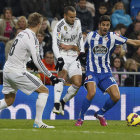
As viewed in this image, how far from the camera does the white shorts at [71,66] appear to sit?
41.1 feet

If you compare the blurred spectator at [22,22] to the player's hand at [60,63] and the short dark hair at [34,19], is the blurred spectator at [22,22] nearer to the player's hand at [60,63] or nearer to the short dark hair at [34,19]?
the player's hand at [60,63]

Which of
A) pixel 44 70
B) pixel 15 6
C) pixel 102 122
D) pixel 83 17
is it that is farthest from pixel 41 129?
pixel 15 6

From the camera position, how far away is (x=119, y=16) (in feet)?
58.0

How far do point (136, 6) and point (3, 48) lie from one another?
16.7ft

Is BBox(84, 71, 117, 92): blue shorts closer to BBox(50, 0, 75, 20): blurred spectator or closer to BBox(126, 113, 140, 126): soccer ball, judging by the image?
BBox(126, 113, 140, 126): soccer ball

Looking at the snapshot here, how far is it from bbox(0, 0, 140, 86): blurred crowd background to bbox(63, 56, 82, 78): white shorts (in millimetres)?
1733

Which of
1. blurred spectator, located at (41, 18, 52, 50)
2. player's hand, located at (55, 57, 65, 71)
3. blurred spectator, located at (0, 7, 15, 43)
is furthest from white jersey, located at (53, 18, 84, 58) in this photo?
blurred spectator, located at (0, 7, 15, 43)

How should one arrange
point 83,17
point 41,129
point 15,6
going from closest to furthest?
1. point 41,129
2. point 83,17
3. point 15,6

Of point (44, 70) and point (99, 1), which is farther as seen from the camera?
point (99, 1)

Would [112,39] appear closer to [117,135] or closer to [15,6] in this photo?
[117,135]

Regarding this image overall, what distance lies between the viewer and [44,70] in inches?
401

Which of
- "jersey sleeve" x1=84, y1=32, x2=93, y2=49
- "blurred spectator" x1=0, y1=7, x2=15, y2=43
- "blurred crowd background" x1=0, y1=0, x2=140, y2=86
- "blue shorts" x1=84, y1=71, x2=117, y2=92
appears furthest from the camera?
"blurred spectator" x1=0, y1=7, x2=15, y2=43

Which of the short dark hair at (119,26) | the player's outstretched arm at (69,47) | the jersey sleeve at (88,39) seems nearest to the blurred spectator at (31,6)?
the short dark hair at (119,26)

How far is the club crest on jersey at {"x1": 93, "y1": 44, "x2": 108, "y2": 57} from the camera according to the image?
11867mm
